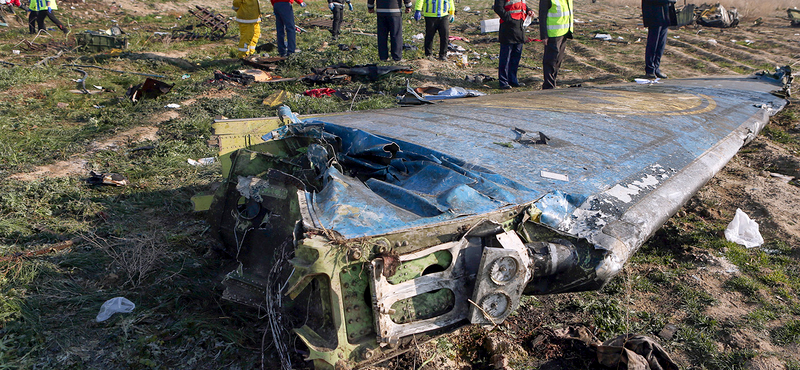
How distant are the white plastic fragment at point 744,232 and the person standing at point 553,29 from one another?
15.4 feet

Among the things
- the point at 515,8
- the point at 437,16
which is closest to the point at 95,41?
the point at 437,16

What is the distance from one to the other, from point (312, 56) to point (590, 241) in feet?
28.7

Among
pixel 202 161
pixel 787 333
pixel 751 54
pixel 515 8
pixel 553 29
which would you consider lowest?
pixel 787 333

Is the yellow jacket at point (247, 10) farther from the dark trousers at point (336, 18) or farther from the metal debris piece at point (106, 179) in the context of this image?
the metal debris piece at point (106, 179)

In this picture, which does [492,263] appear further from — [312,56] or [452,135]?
[312,56]

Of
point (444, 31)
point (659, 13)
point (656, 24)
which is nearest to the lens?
point (659, 13)

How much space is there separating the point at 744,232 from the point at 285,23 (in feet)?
30.0

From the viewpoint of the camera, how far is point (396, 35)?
33.2 feet

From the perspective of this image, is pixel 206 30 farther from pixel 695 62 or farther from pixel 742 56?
pixel 742 56

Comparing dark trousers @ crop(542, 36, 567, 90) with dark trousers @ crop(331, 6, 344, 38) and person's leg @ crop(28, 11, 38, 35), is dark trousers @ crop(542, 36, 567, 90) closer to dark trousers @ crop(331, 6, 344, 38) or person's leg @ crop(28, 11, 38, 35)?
dark trousers @ crop(331, 6, 344, 38)

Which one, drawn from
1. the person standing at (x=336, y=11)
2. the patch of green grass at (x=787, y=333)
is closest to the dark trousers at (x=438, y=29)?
the person standing at (x=336, y=11)

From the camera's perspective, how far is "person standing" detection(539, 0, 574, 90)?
26.0ft

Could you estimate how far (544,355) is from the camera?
2742mm

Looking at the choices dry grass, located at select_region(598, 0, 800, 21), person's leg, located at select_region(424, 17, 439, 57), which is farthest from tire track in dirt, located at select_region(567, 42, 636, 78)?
dry grass, located at select_region(598, 0, 800, 21)
